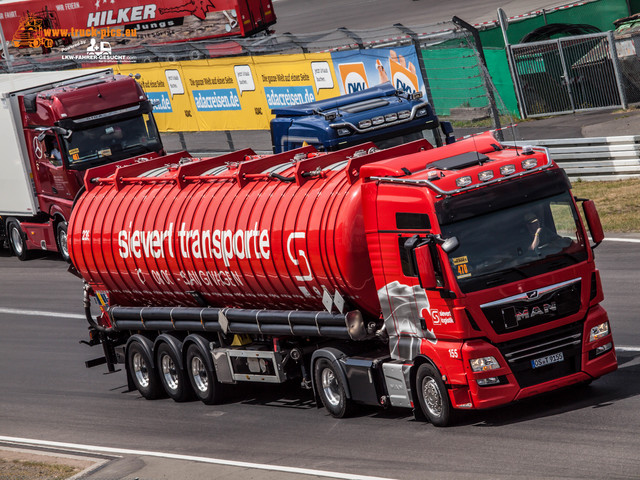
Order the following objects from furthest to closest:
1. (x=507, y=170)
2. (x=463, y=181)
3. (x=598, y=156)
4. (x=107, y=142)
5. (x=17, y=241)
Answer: (x=17, y=241)
(x=107, y=142)
(x=598, y=156)
(x=507, y=170)
(x=463, y=181)

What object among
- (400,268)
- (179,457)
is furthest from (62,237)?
(400,268)

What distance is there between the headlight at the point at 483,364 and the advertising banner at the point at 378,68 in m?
16.8

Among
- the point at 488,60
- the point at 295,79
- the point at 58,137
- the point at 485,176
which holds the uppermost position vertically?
the point at 295,79

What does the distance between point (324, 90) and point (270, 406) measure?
15.3m

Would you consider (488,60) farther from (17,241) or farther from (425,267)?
(425,267)

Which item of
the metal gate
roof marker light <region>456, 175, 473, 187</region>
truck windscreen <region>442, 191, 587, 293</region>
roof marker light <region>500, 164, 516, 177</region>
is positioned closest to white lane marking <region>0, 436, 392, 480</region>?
truck windscreen <region>442, 191, 587, 293</region>

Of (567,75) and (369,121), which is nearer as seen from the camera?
(369,121)

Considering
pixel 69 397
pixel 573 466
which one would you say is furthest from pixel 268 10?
pixel 573 466

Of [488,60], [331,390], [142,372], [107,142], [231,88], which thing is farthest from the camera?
[231,88]

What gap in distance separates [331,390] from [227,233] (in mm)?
2740

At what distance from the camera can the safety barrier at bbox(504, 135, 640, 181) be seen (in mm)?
25719

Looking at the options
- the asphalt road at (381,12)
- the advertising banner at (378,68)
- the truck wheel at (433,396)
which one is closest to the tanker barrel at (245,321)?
the truck wheel at (433,396)

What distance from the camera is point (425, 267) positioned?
41.7ft

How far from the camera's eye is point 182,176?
1770 centimetres
